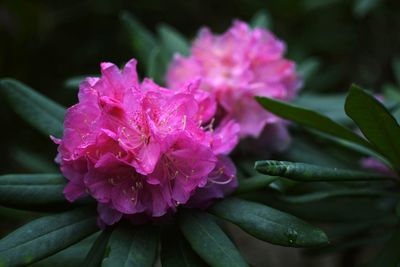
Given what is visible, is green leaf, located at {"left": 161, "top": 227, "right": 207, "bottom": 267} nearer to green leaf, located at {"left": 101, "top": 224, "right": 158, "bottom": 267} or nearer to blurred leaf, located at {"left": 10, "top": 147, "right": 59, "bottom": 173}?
green leaf, located at {"left": 101, "top": 224, "right": 158, "bottom": 267}

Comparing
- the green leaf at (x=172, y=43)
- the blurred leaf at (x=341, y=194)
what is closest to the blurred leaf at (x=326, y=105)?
the blurred leaf at (x=341, y=194)

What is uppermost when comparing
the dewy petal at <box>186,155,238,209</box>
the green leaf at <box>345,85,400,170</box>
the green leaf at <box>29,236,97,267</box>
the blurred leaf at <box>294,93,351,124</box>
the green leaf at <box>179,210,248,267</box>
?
the green leaf at <box>345,85,400,170</box>

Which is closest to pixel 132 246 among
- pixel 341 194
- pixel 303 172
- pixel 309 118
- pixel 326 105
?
pixel 303 172

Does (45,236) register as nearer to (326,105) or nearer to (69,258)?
(69,258)

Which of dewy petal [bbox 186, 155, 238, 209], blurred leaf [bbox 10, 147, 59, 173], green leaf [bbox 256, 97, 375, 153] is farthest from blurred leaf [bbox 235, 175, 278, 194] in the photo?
blurred leaf [bbox 10, 147, 59, 173]

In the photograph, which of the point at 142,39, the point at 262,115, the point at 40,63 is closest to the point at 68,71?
the point at 40,63
